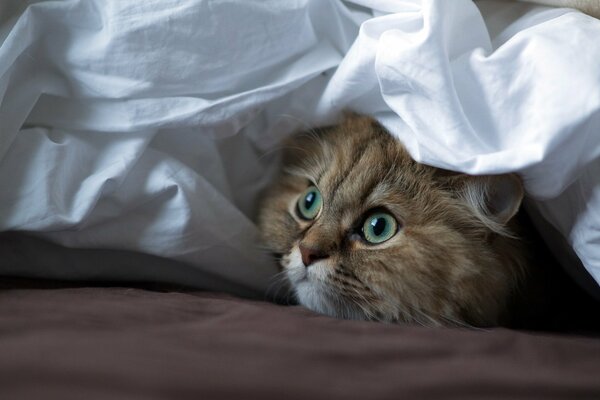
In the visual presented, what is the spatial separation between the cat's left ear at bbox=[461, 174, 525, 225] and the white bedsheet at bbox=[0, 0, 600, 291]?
0.04 m

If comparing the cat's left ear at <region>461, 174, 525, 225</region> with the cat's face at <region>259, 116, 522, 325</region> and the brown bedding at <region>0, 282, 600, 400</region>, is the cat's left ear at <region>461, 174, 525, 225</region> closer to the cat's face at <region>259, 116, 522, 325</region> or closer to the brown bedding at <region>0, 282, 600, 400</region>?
the cat's face at <region>259, 116, 522, 325</region>

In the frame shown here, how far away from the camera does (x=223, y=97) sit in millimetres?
1273

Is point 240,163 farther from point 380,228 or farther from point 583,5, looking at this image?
point 583,5

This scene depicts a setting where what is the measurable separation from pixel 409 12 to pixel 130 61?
20.4 inches

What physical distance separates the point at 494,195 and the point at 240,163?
55 cm

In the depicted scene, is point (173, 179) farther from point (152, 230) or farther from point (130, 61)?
point (130, 61)

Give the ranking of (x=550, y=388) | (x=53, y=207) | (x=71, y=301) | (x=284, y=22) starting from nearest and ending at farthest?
(x=550, y=388)
(x=71, y=301)
(x=53, y=207)
(x=284, y=22)

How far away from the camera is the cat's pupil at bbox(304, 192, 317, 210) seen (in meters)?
1.41

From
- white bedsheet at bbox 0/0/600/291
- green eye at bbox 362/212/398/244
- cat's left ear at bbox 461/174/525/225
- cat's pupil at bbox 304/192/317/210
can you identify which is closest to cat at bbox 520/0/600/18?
white bedsheet at bbox 0/0/600/291

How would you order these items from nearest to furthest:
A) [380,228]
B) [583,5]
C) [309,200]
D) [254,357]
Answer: [254,357] → [583,5] → [380,228] → [309,200]

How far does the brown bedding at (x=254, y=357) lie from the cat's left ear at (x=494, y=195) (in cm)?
27

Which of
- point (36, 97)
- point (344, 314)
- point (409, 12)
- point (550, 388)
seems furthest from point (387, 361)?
point (36, 97)

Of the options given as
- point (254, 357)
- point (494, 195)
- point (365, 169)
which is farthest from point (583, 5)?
point (254, 357)

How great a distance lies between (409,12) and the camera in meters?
1.16
